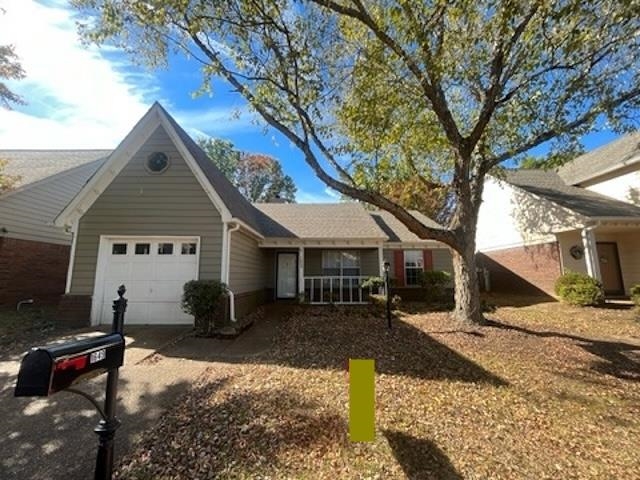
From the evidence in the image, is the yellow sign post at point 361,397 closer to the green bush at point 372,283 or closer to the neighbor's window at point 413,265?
the green bush at point 372,283

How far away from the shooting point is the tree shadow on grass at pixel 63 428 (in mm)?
2939

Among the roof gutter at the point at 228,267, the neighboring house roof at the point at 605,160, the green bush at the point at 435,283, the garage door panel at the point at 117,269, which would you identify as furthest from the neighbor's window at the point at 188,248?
the neighboring house roof at the point at 605,160

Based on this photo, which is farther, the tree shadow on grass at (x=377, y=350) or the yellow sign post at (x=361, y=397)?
the tree shadow on grass at (x=377, y=350)

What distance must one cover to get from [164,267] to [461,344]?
7.87m

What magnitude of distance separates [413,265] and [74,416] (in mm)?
14369

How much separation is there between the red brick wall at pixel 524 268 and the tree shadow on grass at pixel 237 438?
14526 millimetres

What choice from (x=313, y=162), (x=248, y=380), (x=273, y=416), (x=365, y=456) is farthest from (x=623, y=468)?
(x=313, y=162)

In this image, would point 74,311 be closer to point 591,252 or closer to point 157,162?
point 157,162

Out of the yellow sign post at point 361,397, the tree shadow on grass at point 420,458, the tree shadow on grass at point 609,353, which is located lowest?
the tree shadow on grass at point 420,458

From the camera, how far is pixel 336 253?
15328mm

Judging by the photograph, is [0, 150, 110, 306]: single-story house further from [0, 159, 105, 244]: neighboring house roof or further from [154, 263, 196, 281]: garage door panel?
[154, 263, 196, 281]: garage door panel

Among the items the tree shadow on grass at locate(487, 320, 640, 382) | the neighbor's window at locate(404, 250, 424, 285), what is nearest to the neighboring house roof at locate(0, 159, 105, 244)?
the neighbor's window at locate(404, 250, 424, 285)

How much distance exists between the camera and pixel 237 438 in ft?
11.1

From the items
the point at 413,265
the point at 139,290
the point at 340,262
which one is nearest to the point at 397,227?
the point at 413,265
